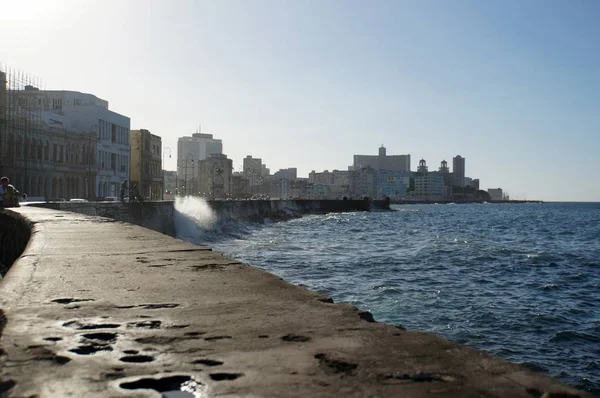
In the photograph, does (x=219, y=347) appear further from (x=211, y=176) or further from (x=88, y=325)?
(x=211, y=176)

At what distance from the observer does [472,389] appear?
2.31 meters

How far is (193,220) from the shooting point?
39.2 metres

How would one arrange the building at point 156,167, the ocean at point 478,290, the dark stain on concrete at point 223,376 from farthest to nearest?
the building at point 156,167 < the ocean at point 478,290 < the dark stain on concrete at point 223,376

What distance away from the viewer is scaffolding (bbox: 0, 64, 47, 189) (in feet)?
138

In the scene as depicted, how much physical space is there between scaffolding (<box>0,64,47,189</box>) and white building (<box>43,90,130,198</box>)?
29.6ft

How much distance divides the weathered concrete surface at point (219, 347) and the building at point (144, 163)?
66982mm

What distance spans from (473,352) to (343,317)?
954mm

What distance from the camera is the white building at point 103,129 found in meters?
59.5

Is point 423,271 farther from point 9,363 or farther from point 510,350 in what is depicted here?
point 9,363

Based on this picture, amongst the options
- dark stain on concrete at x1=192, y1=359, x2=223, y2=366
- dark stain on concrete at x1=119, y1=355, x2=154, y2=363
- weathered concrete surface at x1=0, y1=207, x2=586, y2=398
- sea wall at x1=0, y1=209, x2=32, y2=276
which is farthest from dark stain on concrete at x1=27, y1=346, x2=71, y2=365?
sea wall at x1=0, y1=209, x2=32, y2=276

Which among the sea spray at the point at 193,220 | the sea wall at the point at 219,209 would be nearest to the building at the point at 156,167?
the sea wall at the point at 219,209

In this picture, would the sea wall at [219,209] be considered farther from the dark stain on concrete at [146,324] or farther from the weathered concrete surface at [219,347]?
the dark stain on concrete at [146,324]

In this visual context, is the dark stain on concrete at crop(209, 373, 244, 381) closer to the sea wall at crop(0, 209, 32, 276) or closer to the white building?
the sea wall at crop(0, 209, 32, 276)

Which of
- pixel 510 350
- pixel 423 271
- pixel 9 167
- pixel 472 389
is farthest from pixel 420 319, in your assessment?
pixel 9 167
